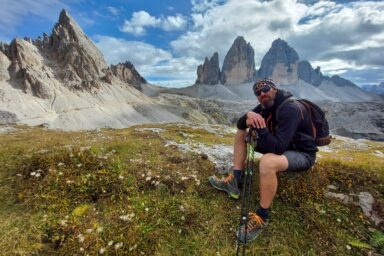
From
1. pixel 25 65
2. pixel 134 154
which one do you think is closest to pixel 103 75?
pixel 25 65

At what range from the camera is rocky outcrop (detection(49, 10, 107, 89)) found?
16400cm

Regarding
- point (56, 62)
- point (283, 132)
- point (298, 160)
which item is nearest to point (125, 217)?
point (283, 132)

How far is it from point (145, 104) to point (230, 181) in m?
195

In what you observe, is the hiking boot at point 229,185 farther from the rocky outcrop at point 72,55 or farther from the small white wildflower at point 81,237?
the rocky outcrop at point 72,55

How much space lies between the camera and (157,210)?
6520 mm

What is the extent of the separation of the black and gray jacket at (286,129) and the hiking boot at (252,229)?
1781 mm

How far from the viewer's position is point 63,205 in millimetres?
6578

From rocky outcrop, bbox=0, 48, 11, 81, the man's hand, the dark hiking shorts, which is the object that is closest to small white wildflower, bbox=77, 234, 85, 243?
the man's hand

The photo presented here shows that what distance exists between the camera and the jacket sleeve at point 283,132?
6047 millimetres

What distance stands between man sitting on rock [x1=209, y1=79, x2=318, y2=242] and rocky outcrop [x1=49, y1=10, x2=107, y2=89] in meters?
177

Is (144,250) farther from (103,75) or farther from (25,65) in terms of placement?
(103,75)

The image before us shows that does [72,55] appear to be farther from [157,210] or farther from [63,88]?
[157,210]

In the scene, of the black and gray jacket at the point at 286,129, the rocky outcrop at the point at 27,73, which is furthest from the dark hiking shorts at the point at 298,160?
the rocky outcrop at the point at 27,73

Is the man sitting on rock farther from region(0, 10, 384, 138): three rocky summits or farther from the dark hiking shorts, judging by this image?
region(0, 10, 384, 138): three rocky summits
